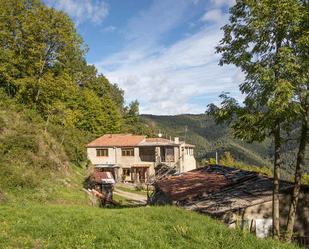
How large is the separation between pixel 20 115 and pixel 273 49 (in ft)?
79.5

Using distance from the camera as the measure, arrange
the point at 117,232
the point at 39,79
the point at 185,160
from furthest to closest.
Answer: the point at 185,160, the point at 39,79, the point at 117,232

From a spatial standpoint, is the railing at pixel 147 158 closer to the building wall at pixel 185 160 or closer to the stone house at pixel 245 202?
the building wall at pixel 185 160

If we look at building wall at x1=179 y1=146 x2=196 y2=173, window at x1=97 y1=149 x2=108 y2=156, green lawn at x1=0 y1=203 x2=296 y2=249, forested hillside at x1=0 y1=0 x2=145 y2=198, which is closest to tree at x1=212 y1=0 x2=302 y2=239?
green lawn at x1=0 y1=203 x2=296 y2=249

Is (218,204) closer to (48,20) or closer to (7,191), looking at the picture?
(7,191)

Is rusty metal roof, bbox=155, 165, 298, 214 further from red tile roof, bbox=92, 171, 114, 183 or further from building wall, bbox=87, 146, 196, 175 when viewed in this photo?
building wall, bbox=87, 146, 196, 175

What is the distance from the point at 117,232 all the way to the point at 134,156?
160ft

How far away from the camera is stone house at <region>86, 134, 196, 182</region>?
59594mm

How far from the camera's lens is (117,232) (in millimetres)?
12273

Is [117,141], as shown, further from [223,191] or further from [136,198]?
[223,191]

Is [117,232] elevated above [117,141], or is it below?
below

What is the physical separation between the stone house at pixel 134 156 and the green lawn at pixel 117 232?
145 ft

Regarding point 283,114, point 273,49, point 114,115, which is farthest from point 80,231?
point 114,115

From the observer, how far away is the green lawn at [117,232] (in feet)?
36.9

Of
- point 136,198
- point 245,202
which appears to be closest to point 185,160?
point 136,198
